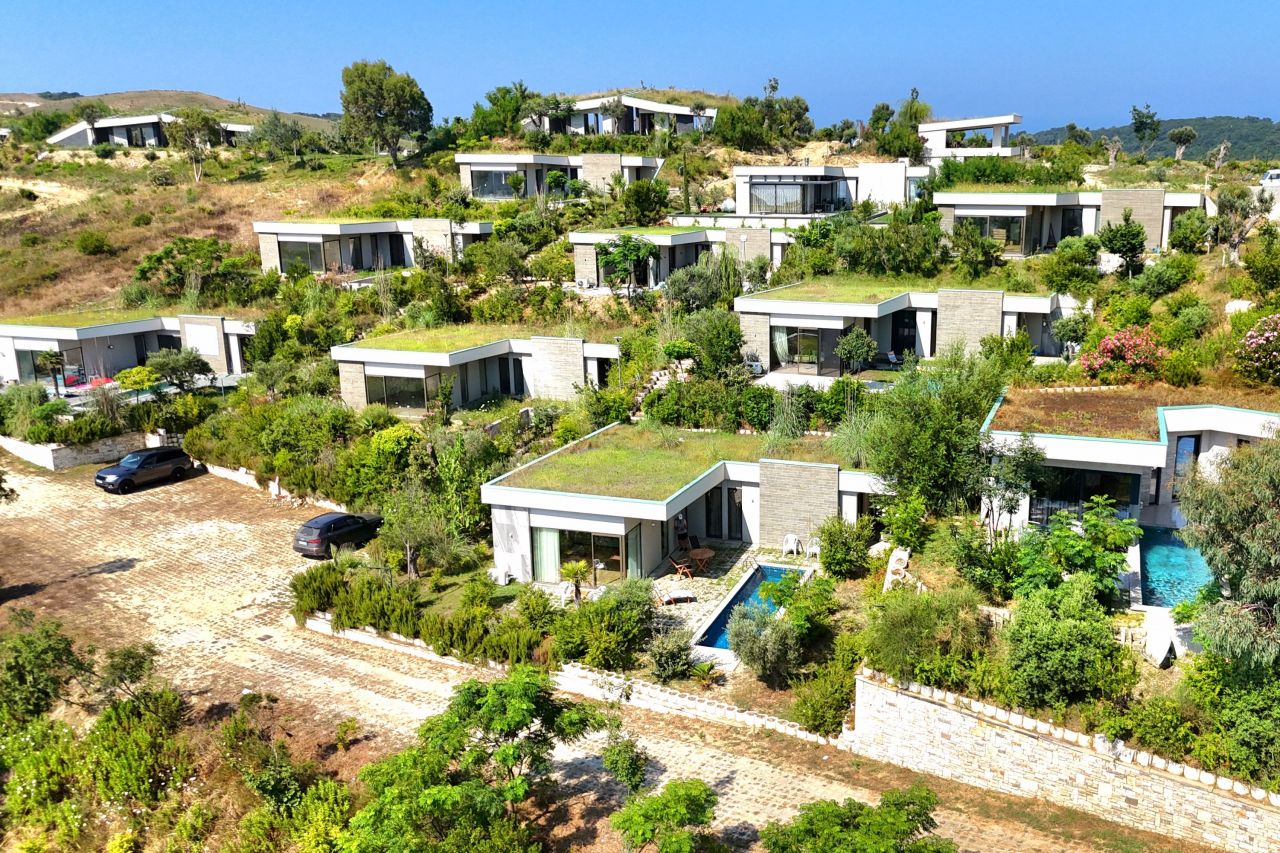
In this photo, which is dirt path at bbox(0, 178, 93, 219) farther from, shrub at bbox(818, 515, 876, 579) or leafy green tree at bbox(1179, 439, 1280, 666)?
leafy green tree at bbox(1179, 439, 1280, 666)

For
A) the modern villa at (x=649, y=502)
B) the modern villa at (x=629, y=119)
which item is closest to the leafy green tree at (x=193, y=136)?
the modern villa at (x=629, y=119)

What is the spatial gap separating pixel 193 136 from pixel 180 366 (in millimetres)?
40594

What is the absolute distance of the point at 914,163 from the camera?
52.2 meters

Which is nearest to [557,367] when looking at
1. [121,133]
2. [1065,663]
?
[1065,663]

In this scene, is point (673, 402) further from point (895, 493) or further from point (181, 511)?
point (181, 511)

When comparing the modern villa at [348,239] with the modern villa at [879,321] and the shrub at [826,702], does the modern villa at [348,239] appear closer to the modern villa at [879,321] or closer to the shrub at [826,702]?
the modern villa at [879,321]

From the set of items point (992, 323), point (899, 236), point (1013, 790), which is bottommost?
point (1013, 790)

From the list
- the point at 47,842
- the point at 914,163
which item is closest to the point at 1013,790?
the point at 47,842

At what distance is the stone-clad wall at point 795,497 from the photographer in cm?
2300

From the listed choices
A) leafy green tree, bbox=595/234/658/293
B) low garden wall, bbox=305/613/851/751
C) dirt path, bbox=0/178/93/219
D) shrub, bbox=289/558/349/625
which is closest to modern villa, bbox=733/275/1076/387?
leafy green tree, bbox=595/234/658/293

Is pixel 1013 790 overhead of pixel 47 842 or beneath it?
overhead

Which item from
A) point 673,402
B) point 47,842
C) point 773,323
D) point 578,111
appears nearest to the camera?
point 47,842

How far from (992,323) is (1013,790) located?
18.2 metres

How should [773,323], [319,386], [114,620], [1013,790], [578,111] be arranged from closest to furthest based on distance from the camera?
[1013,790] → [114,620] → [773,323] → [319,386] → [578,111]
